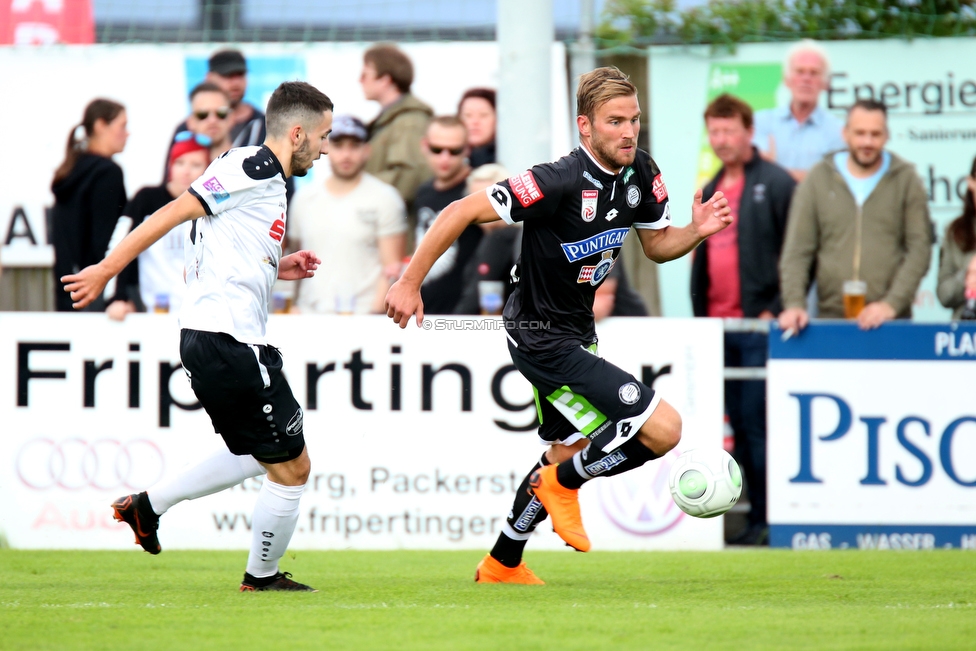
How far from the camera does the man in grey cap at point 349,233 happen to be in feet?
29.0

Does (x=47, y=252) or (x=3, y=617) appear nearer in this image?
(x=3, y=617)

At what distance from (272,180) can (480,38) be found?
600 cm

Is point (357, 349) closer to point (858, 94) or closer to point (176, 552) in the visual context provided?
point (176, 552)

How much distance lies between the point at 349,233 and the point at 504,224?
1179 mm

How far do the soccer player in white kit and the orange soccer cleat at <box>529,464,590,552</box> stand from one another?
1.09 m

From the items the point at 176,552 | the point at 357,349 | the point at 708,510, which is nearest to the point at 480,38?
the point at 357,349

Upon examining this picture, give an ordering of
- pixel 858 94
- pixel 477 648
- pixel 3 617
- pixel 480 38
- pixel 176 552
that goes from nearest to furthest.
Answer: pixel 477 648
pixel 3 617
pixel 176 552
pixel 858 94
pixel 480 38

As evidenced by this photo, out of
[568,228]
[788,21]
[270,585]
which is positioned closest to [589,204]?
[568,228]

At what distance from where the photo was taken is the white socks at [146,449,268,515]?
18.4ft

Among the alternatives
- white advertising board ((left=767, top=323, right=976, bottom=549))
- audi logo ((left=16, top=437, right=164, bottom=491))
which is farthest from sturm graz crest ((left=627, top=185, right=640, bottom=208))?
audi logo ((left=16, top=437, right=164, bottom=491))

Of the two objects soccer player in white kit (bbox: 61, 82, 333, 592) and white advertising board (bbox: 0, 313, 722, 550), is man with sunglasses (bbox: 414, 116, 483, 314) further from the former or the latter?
soccer player in white kit (bbox: 61, 82, 333, 592)

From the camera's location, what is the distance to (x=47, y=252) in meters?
10.5

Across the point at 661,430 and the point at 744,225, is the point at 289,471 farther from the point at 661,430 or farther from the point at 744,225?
the point at 744,225

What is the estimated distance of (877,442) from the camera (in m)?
7.85
